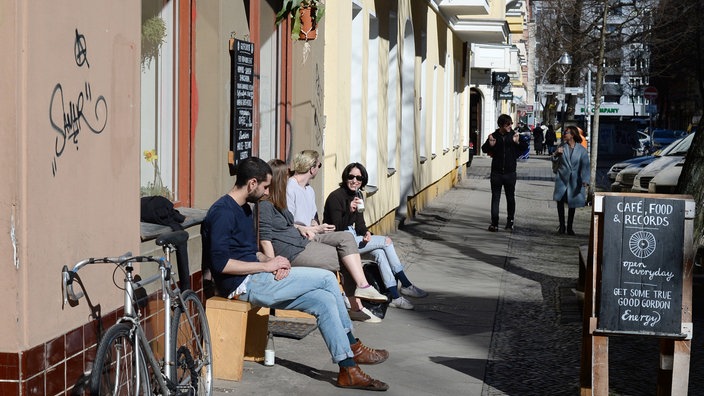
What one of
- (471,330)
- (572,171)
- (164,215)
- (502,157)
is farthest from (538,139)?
(164,215)

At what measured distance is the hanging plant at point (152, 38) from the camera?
7.17 metres

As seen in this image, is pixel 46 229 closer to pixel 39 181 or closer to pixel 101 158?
pixel 39 181

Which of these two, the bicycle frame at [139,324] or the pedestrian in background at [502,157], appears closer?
the bicycle frame at [139,324]

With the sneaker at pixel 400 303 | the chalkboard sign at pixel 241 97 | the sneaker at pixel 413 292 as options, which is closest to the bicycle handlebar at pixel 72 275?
the chalkboard sign at pixel 241 97

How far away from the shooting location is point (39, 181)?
4723 millimetres

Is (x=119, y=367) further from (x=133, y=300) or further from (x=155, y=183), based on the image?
(x=155, y=183)

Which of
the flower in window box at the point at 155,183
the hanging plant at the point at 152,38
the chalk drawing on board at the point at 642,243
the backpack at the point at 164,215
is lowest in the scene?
the chalk drawing on board at the point at 642,243

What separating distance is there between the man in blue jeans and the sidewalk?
0.81ft

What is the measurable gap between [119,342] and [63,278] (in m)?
0.36

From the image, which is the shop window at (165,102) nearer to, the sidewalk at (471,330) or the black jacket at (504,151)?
the sidewalk at (471,330)

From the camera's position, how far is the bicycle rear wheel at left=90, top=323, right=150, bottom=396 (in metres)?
4.72

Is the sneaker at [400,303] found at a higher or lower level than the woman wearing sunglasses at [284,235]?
lower

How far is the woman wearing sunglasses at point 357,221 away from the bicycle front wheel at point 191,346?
376 cm

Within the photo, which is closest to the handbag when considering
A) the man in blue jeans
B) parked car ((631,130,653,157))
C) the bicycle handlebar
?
the man in blue jeans
